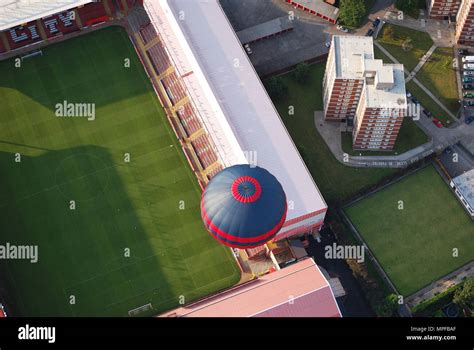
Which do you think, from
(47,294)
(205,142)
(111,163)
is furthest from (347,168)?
(47,294)

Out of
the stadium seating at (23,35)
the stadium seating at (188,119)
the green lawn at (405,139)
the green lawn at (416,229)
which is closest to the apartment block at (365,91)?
the green lawn at (405,139)

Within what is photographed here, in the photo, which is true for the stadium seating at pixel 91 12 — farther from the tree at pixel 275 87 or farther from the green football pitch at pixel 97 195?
the tree at pixel 275 87

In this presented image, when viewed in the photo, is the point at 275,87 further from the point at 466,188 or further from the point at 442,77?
the point at 466,188

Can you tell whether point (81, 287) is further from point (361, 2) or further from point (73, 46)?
point (361, 2)

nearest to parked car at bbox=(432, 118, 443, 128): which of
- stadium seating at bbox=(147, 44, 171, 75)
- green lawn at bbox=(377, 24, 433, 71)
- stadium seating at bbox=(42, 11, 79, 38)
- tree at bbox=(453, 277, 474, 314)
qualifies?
green lawn at bbox=(377, 24, 433, 71)

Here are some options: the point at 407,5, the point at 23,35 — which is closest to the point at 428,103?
the point at 407,5

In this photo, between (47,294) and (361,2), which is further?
(361,2)

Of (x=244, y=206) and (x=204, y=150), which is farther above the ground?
(x=244, y=206)
